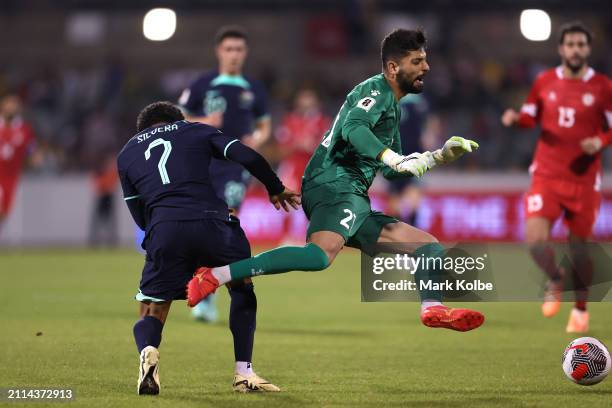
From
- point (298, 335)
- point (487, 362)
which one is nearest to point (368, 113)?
point (487, 362)

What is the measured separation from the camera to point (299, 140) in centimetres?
2097

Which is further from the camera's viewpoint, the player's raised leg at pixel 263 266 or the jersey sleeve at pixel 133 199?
the jersey sleeve at pixel 133 199

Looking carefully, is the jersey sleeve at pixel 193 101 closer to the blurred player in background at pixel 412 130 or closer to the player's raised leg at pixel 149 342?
the blurred player in background at pixel 412 130

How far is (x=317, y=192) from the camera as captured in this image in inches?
287

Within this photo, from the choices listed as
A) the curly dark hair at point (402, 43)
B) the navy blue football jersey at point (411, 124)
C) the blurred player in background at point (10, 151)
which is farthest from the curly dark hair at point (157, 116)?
the blurred player in background at point (10, 151)

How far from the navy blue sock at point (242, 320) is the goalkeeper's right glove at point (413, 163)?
118 centimetres

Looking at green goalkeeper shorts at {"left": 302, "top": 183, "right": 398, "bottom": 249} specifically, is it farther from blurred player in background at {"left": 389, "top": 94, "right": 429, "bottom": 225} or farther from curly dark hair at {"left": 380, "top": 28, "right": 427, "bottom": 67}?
blurred player in background at {"left": 389, "top": 94, "right": 429, "bottom": 225}

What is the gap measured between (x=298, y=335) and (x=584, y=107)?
131 inches

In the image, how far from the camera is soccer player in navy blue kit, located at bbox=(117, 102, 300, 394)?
6.71m

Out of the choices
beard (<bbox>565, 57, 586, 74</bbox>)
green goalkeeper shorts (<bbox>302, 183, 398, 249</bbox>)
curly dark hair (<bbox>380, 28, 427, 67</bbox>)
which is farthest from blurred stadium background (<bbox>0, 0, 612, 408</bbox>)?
beard (<bbox>565, 57, 586, 74</bbox>)

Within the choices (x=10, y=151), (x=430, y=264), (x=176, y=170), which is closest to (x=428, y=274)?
(x=430, y=264)

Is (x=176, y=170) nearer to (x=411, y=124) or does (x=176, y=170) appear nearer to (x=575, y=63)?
(x=575, y=63)

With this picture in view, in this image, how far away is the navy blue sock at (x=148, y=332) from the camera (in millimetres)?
6680

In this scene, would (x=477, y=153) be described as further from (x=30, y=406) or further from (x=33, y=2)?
(x=30, y=406)
